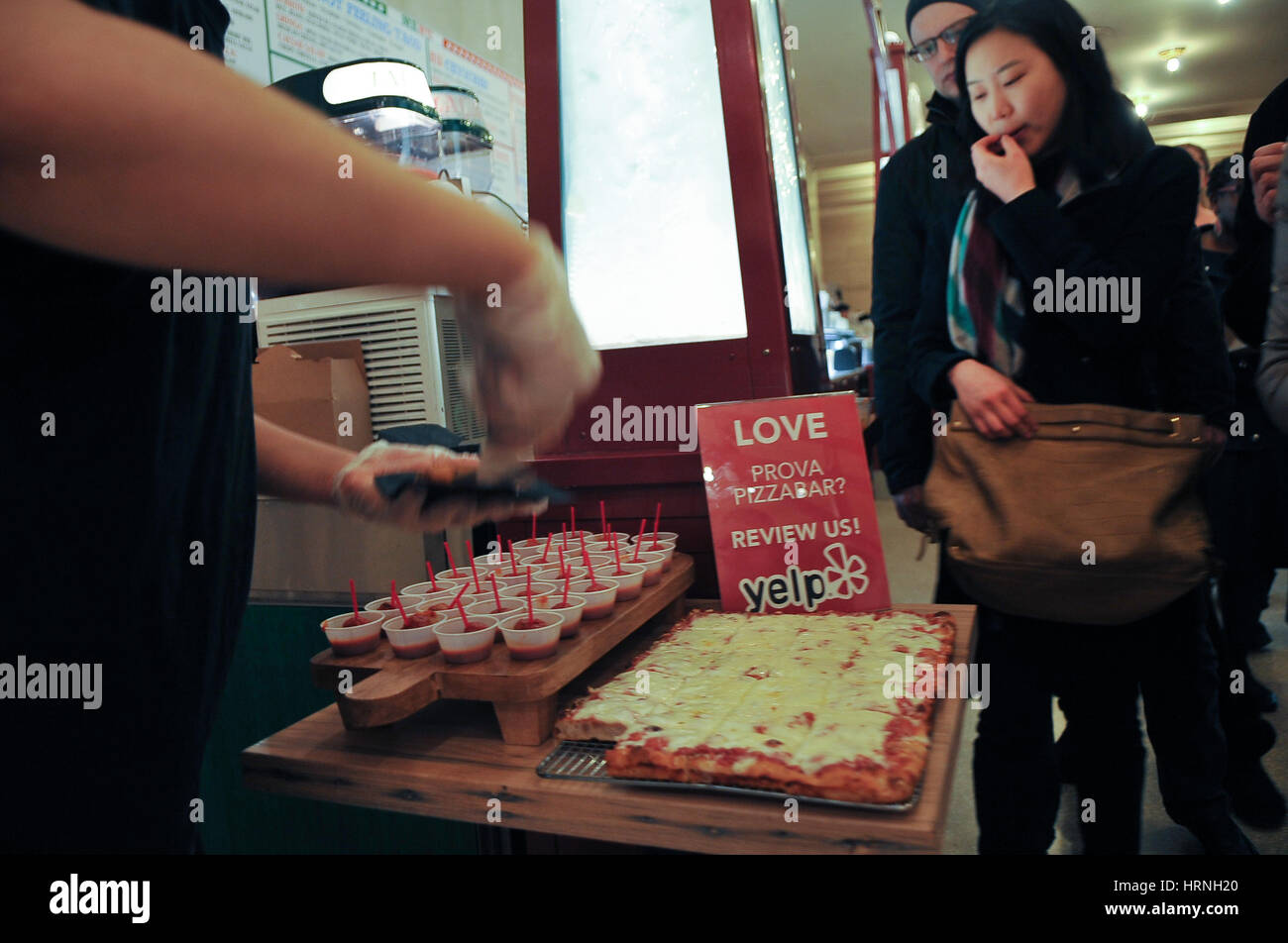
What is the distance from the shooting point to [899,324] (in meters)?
1.84

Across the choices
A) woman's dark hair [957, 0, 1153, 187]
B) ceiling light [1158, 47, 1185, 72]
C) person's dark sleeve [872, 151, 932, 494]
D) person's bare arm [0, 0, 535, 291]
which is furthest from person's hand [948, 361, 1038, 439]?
ceiling light [1158, 47, 1185, 72]

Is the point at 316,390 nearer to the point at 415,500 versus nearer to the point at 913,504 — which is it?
the point at 415,500

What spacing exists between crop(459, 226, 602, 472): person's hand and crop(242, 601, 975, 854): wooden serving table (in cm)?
48

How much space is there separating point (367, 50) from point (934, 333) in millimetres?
2725

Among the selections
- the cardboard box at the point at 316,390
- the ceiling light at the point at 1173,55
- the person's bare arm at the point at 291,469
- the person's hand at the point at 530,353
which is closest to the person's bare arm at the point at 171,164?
the person's hand at the point at 530,353

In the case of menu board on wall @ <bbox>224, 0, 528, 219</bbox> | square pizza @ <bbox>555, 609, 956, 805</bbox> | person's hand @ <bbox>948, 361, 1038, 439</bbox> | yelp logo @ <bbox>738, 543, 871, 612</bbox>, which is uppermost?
menu board on wall @ <bbox>224, 0, 528, 219</bbox>

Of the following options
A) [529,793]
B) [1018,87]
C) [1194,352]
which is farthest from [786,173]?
[529,793]

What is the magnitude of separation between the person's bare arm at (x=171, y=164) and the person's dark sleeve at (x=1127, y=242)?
1231mm

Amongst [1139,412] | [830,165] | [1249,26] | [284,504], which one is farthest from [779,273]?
[830,165]

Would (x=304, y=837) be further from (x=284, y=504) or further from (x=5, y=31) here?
(x=5, y=31)

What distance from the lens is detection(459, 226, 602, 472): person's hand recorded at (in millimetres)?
654

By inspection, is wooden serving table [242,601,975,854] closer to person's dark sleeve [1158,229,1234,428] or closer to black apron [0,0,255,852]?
black apron [0,0,255,852]

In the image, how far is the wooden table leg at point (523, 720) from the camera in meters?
1.11
